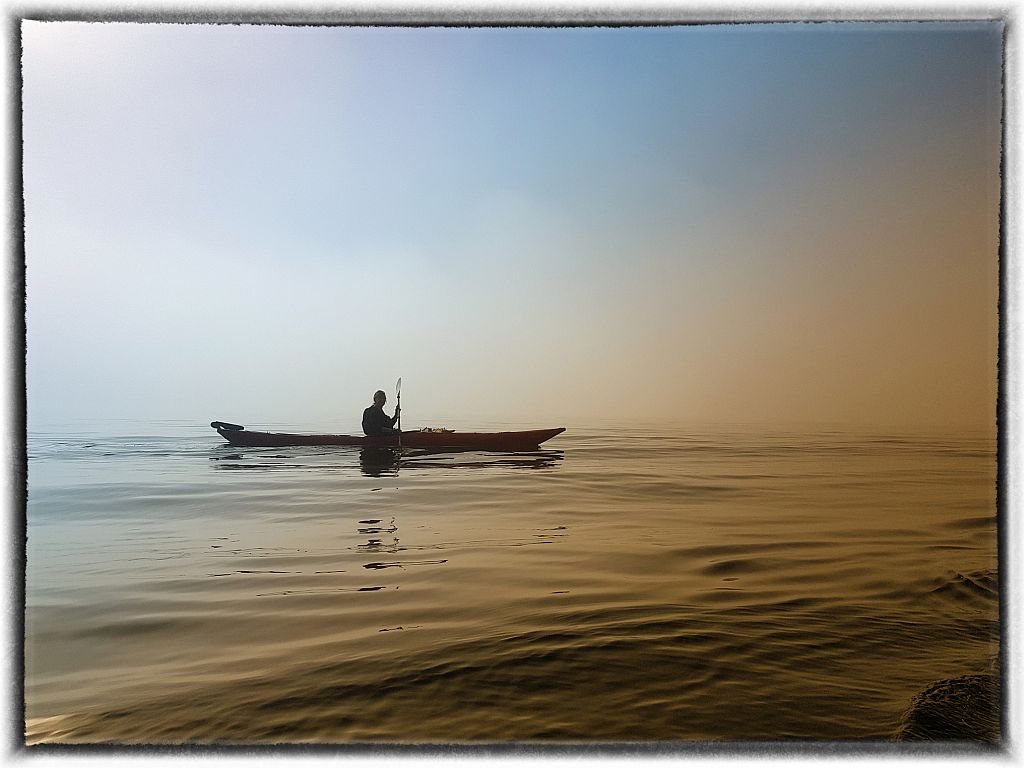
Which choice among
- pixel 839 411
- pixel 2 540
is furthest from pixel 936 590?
pixel 2 540

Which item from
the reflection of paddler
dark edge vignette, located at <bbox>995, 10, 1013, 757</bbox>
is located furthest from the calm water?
the reflection of paddler

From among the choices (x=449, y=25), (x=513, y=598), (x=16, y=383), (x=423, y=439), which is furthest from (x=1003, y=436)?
(x=16, y=383)

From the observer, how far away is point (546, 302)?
2451 millimetres

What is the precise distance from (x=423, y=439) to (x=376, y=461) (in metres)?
0.22

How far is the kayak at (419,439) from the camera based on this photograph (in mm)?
2441

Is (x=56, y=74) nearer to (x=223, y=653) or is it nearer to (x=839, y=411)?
(x=223, y=653)

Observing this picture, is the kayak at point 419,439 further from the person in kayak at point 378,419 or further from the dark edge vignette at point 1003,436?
the dark edge vignette at point 1003,436

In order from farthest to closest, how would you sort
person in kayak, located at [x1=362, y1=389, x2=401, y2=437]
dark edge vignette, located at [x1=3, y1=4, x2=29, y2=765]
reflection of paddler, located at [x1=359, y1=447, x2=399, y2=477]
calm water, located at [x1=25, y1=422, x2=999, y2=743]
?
reflection of paddler, located at [x1=359, y1=447, x2=399, y2=477] → person in kayak, located at [x1=362, y1=389, x2=401, y2=437] → dark edge vignette, located at [x1=3, y1=4, x2=29, y2=765] → calm water, located at [x1=25, y1=422, x2=999, y2=743]

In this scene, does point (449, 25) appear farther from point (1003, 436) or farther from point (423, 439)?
point (1003, 436)

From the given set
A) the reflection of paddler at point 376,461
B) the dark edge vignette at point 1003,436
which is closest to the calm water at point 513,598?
the dark edge vignette at point 1003,436

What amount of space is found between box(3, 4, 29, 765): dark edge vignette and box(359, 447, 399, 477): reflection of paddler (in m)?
1.10

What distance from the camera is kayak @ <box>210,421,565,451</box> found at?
244cm

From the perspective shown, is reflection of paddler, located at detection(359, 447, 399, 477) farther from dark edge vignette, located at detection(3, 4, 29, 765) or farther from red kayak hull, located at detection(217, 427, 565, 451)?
dark edge vignette, located at detection(3, 4, 29, 765)

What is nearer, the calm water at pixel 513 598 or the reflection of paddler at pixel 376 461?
the calm water at pixel 513 598
